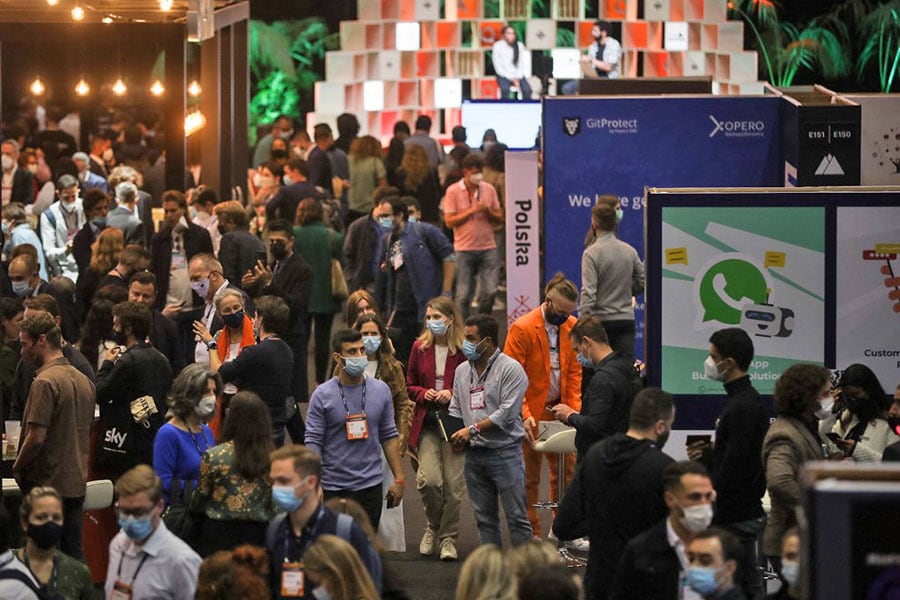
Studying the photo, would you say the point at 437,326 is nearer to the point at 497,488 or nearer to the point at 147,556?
the point at 497,488

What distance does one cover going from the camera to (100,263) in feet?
35.8

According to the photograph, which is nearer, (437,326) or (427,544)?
(437,326)

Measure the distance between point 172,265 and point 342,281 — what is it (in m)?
1.57

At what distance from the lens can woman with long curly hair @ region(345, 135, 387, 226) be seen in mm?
16234

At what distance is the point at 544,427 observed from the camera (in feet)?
29.0

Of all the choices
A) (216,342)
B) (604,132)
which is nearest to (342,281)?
(604,132)

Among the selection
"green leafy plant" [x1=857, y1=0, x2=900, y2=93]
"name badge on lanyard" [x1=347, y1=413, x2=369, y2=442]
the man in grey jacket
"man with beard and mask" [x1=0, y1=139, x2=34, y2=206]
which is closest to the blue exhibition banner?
the man in grey jacket


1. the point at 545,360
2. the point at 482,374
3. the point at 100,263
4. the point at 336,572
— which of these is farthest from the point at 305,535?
the point at 100,263

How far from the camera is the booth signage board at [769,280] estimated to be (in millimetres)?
7961

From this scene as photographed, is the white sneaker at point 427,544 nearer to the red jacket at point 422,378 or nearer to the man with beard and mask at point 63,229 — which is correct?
the red jacket at point 422,378

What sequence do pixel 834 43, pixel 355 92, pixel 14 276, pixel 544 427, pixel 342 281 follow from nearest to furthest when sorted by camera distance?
pixel 544 427 < pixel 14 276 < pixel 342 281 < pixel 355 92 < pixel 834 43

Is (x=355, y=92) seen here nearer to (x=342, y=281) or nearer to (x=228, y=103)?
(x=228, y=103)

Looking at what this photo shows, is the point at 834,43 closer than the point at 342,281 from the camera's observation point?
No

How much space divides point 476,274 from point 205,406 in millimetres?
7884
